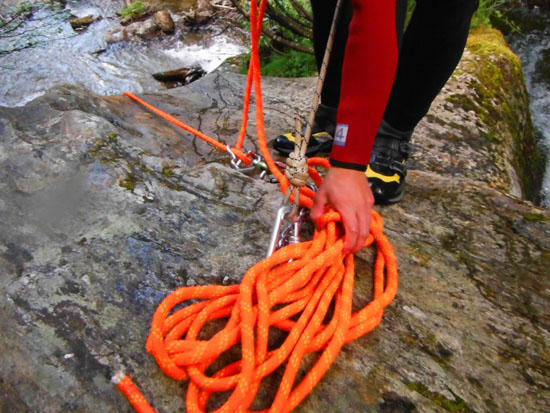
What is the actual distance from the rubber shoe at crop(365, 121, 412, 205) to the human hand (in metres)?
0.51

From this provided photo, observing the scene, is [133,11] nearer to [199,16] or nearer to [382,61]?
[199,16]

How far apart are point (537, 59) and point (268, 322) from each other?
202 inches

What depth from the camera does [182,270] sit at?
4.11 ft

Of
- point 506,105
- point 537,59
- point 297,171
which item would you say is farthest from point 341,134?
point 537,59

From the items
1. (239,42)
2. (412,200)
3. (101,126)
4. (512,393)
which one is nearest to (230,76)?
(101,126)

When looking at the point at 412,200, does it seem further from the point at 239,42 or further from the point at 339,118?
the point at 239,42

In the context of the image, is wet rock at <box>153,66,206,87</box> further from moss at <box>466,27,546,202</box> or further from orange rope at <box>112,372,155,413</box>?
orange rope at <box>112,372,155,413</box>

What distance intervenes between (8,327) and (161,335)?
16.7 inches

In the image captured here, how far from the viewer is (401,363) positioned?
3.52 feet

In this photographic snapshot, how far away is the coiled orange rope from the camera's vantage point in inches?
35.8

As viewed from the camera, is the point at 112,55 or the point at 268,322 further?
the point at 112,55

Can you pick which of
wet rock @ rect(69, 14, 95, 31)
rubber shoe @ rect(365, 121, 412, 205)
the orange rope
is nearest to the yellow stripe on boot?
rubber shoe @ rect(365, 121, 412, 205)

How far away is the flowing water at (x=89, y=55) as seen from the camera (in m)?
4.82

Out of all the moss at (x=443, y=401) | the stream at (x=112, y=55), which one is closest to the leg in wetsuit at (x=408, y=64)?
the moss at (x=443, y=401)
